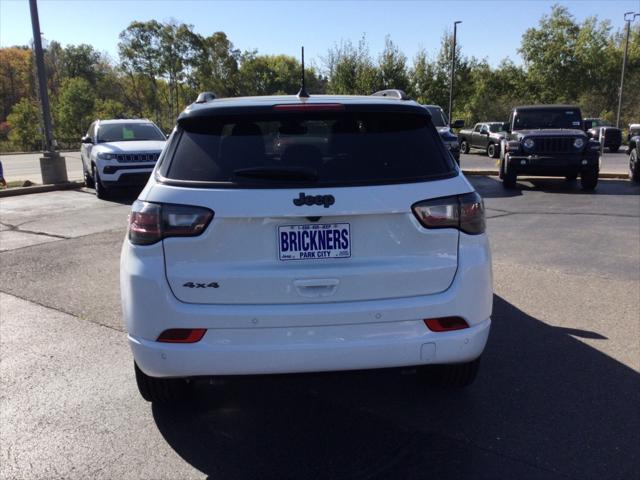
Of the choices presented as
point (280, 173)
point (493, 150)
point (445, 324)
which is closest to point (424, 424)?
point (445, 324)

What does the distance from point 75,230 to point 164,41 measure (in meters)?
47.1

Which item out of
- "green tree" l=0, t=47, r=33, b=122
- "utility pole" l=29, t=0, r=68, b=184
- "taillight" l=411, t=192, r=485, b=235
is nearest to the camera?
"taillight" l=411, t=192, r=485, b=235

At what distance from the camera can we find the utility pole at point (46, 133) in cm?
1495

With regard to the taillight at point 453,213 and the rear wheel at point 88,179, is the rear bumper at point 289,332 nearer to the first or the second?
the taillight at point 453,213

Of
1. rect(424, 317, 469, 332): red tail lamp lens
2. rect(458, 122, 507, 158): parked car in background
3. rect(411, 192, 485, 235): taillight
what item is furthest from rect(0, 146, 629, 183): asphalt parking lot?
rect(424, 317, 469, 332): red tail lamp lens

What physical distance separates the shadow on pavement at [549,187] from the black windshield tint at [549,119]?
Answer: 151 cm

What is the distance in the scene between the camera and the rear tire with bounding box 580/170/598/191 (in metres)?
13.1

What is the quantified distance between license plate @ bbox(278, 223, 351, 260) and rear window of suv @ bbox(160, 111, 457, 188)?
0.21 meters

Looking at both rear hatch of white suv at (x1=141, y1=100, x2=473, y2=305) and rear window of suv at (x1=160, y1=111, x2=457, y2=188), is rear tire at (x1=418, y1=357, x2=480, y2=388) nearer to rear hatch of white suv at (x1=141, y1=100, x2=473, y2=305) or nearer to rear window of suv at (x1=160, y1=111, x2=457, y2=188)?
rear hatch of white suv at (x1=141, y1=100, x2=473, y2=305)

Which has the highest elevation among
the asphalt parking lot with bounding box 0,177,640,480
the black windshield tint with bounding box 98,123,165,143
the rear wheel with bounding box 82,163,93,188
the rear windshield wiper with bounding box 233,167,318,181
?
the black windshield tint with bounding box 98,123,165,143

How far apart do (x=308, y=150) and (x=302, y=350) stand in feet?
3.24

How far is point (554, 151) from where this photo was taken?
13148 mm

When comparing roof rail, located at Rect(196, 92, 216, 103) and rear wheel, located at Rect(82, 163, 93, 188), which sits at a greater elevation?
roof rail, located at Rect(196, 92, 216, 103)

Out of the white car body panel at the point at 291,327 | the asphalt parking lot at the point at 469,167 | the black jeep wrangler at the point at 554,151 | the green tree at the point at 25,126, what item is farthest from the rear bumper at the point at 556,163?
the green tree at the point at 25,126
